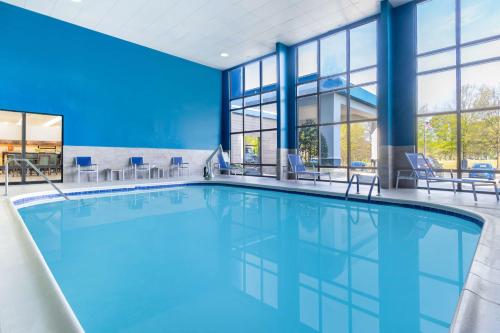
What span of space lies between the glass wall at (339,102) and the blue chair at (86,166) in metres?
6.01

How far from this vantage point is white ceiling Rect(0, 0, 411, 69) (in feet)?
21.4

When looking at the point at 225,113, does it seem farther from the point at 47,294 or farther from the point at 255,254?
the point at 47,294

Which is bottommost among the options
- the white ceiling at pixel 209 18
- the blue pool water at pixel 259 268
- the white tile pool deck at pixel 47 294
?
the blue pool water at pixel 259 268

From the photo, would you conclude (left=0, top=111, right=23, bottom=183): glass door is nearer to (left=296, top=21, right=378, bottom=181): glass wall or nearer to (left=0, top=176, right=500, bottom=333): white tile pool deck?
(left=0, top=176, right=500, bottom=333): white tile pool deck

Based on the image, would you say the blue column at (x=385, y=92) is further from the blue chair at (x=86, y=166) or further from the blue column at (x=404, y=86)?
the blue chair at (x=86, y=166)

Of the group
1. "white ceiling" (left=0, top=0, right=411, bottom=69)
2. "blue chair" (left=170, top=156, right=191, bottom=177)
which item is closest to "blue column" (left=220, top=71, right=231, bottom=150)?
"blue chair" (left=170, top=156, right=191, bottom=177)

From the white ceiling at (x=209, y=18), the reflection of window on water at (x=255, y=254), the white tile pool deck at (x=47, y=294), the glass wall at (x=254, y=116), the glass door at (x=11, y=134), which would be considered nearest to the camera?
the white tile pool deck at (x=47, y=294)

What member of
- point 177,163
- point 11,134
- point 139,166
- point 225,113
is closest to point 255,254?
point 139,166

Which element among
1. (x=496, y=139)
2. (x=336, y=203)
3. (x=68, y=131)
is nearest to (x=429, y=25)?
(x=496, y=139)

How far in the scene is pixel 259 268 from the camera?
2322 mm

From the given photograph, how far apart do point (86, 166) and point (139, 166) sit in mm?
1524

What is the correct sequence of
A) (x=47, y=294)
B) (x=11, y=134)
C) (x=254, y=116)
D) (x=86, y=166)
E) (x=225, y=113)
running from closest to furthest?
(x=47, y=294)
(x=11, y=134)
(x=86, y=166)
(x=254, y=116)
(x=225, y=113)

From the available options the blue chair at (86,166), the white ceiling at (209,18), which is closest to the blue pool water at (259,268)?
the blue chair at (86,166)

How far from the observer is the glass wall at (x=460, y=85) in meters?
5.65
